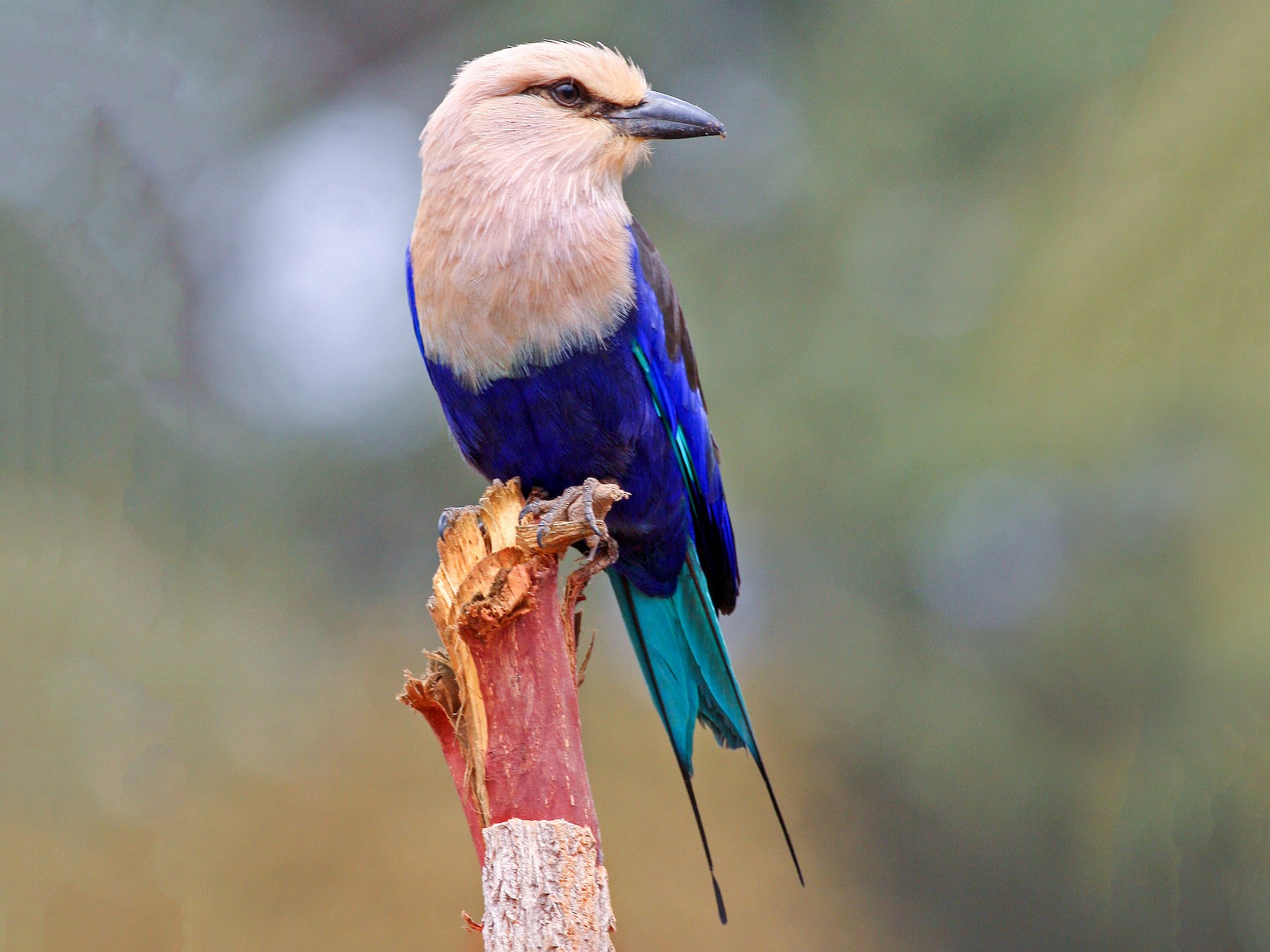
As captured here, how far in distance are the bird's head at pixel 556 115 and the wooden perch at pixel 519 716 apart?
84cm

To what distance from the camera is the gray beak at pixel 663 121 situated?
2639 mm

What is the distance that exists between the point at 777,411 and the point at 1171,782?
2092 millimetres

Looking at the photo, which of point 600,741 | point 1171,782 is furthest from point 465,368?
point 1171,782

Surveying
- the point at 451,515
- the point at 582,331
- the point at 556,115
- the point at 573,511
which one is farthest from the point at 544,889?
the point at 556,115

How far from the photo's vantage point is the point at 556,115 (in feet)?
8.51

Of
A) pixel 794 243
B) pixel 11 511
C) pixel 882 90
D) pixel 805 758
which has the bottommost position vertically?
pixel 805 758

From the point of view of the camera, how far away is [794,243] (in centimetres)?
500

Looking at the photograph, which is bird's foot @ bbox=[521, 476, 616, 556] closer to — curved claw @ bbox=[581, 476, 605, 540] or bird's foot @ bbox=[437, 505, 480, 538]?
curved claw @ bbox=[581, 476, 605, 540]

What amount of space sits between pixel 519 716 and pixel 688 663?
0.81m

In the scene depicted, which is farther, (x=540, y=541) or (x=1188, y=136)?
(x=1188, y=136)

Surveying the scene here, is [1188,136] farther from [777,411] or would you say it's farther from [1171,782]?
[1171,782]

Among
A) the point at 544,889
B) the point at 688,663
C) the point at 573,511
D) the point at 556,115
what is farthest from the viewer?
the point at 688,663

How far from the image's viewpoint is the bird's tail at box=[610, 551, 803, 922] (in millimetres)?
2729

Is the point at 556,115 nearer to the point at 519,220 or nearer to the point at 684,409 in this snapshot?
the point at 519,220
